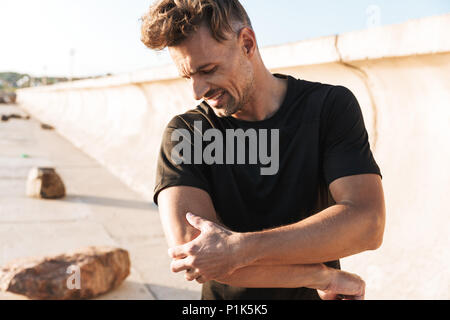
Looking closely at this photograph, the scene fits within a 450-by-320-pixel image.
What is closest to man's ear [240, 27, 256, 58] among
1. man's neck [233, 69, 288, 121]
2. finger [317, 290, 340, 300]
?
man's neck [233, 69, 288, 121]

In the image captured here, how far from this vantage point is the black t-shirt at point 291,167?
1.97 m

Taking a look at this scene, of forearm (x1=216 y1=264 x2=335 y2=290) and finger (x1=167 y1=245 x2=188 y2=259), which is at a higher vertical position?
finger (x1=167 y1=245 x2=188 y2=259)

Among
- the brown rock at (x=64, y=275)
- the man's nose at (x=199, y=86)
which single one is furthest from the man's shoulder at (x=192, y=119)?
the brown rock at (x=64, y=275)

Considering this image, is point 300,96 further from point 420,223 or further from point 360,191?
point 420,223

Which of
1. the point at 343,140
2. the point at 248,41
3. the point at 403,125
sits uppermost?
the point at 248,41

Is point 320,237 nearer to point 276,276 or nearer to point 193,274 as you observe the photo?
point 276,276

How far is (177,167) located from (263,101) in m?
0.50

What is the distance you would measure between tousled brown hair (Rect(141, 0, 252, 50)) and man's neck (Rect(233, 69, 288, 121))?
28 centimetres

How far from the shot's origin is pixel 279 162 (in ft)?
6.59

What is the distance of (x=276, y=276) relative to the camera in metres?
1.83

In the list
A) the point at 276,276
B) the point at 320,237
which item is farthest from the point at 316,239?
the point at 276,276

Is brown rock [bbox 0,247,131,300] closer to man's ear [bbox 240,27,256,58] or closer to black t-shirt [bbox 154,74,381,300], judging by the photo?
black t-shirt [bbox 154,74,381,300]

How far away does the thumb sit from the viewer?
1.82 metres
